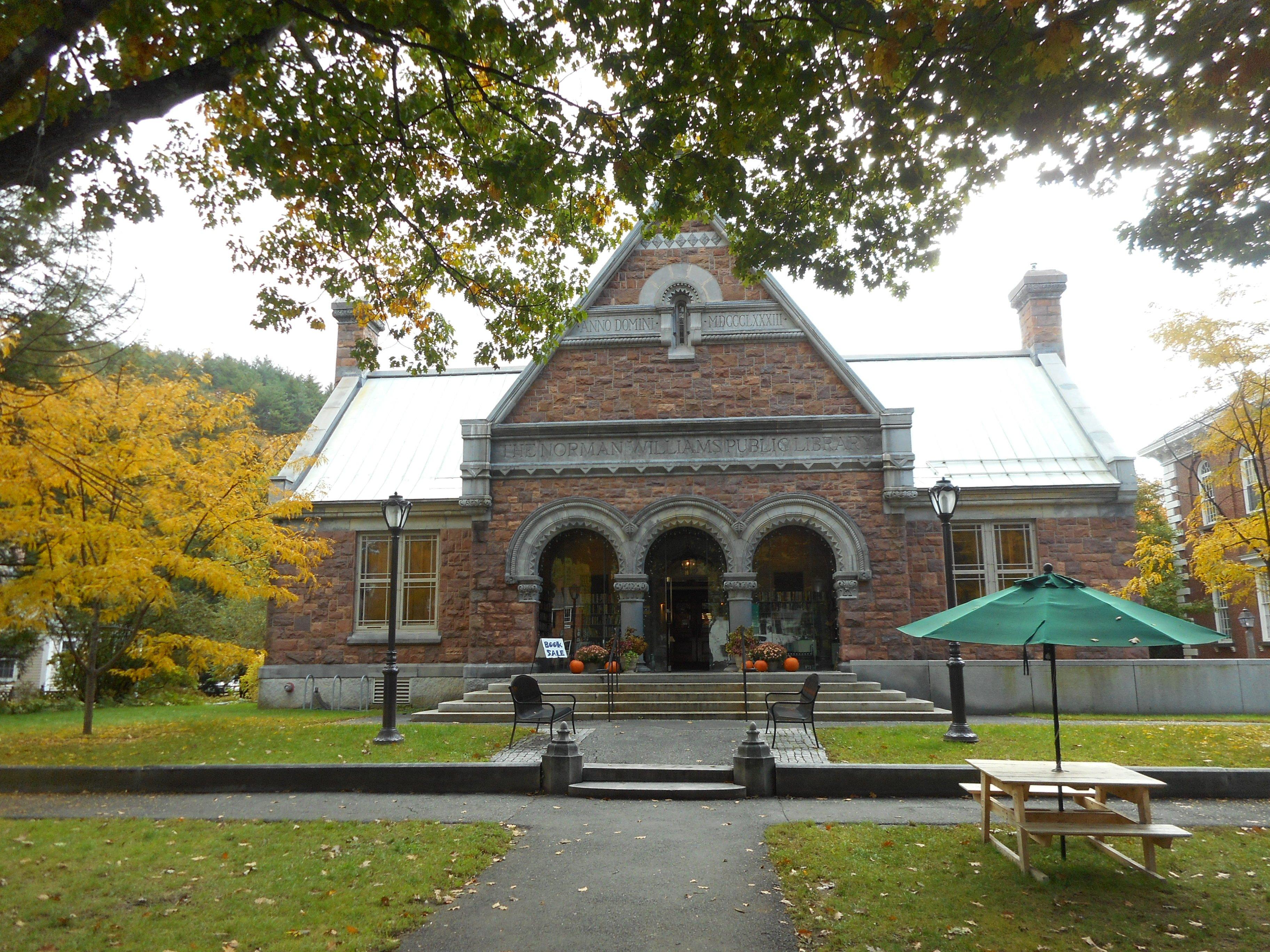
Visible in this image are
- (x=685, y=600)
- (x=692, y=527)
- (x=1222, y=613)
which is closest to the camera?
(x=692, y=527)

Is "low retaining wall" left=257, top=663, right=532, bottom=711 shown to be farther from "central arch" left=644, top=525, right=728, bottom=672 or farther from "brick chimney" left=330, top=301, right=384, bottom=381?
"brick chimney" left=330, top=301, right=384, bottom=381

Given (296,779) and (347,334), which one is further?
(347,334)

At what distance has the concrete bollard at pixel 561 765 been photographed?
1005 centimetres

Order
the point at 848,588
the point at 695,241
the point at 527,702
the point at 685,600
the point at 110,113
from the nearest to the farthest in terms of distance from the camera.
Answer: the point at 110,113
the point at 527,702
the point at 848,588
the point at 695,241
the point at 685,600

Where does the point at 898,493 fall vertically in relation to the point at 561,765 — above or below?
above

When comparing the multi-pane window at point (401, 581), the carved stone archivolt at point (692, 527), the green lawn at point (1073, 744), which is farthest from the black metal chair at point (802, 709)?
the multi-pane window at point (401, 581)

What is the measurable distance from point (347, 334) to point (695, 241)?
419 inches

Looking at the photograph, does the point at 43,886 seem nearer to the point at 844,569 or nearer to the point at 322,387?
the point at 844,569

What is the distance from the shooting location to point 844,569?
18.2 meters

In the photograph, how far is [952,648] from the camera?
13.0 m

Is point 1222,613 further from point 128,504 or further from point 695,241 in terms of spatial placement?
point 128,504

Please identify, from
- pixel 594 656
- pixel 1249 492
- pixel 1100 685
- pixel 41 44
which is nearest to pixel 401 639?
pixel 594 656

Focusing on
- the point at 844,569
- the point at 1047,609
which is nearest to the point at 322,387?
the point at 844,569

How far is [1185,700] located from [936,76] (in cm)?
1537
